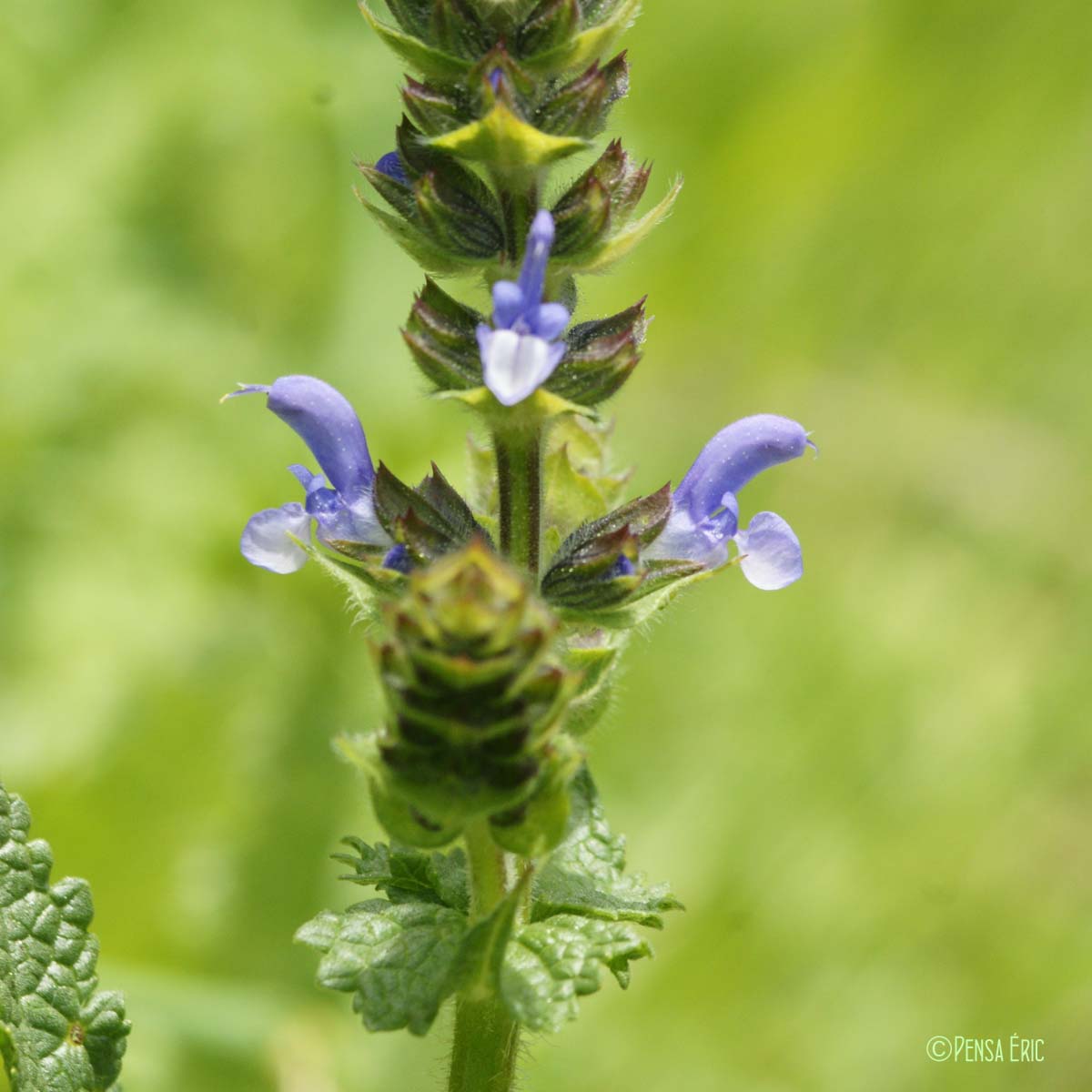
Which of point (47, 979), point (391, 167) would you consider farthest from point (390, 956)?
point (391, 167)

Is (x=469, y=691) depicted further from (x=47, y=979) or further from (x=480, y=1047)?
(x=47, y=979)

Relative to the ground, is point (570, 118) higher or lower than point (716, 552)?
higher

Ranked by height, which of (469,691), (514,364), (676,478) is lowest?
(469,691)

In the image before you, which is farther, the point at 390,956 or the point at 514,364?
the point at 390,956

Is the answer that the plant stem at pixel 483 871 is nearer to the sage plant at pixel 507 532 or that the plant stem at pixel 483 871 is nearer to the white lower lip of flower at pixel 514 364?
the sage plant at pixel 507 532

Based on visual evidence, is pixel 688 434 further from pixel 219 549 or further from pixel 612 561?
pixel 612 561

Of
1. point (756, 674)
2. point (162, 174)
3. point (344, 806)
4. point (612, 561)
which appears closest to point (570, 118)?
point (612, 561)

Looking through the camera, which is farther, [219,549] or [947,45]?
[947,45]
